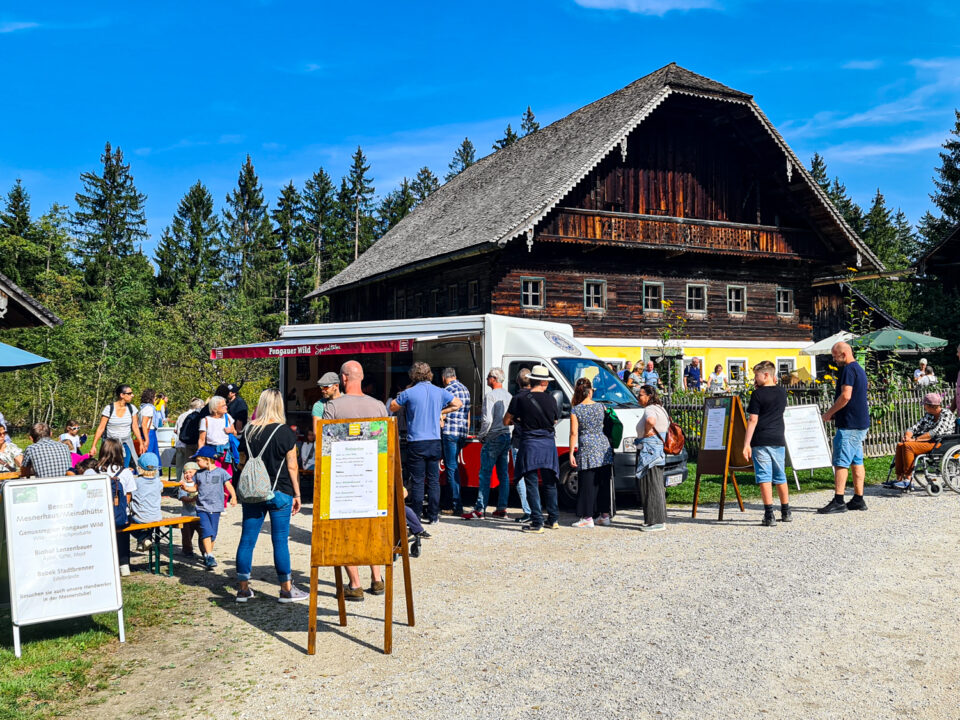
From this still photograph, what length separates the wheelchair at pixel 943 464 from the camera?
12.0 meters

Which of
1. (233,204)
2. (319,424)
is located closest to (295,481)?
(319,424)

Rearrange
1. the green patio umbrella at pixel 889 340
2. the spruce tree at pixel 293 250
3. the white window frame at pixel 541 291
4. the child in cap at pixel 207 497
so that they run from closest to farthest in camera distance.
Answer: the child in cap at pixel 207 497 < the green patio umbrella at pixel 889 340 < the white window frame at pixel 541 291 < the spruce tree at pixel 293 250

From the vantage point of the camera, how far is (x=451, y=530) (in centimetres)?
1040

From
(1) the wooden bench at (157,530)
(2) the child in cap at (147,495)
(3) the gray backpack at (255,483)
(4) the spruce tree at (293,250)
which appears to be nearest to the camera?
(3) the gray backpack at (255,483)

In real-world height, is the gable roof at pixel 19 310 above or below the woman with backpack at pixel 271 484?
above

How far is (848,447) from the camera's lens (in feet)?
35.2

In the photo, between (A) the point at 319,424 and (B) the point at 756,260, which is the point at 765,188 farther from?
(A) the point at 319,424

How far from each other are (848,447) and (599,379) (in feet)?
11.3

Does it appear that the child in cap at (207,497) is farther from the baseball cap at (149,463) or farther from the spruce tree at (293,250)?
the spruce tree at (293,250)

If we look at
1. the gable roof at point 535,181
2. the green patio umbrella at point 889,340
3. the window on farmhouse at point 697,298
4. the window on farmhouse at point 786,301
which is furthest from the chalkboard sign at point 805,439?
the window on farmhouse at point 786,301

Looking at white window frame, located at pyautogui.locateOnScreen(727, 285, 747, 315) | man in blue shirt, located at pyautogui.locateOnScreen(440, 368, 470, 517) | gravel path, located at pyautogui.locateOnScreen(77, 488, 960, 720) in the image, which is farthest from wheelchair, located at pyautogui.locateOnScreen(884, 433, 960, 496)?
white window frame, located at pyautogui.locateOnScreen(727, 285, 747, 315)

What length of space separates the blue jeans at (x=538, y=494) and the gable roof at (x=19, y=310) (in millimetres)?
7968

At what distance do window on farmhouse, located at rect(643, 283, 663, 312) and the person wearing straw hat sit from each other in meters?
19.3

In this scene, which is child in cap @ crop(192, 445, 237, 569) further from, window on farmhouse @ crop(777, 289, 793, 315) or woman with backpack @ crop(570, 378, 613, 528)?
window on farmhouse @ crop(777, 289, 793, 315)
